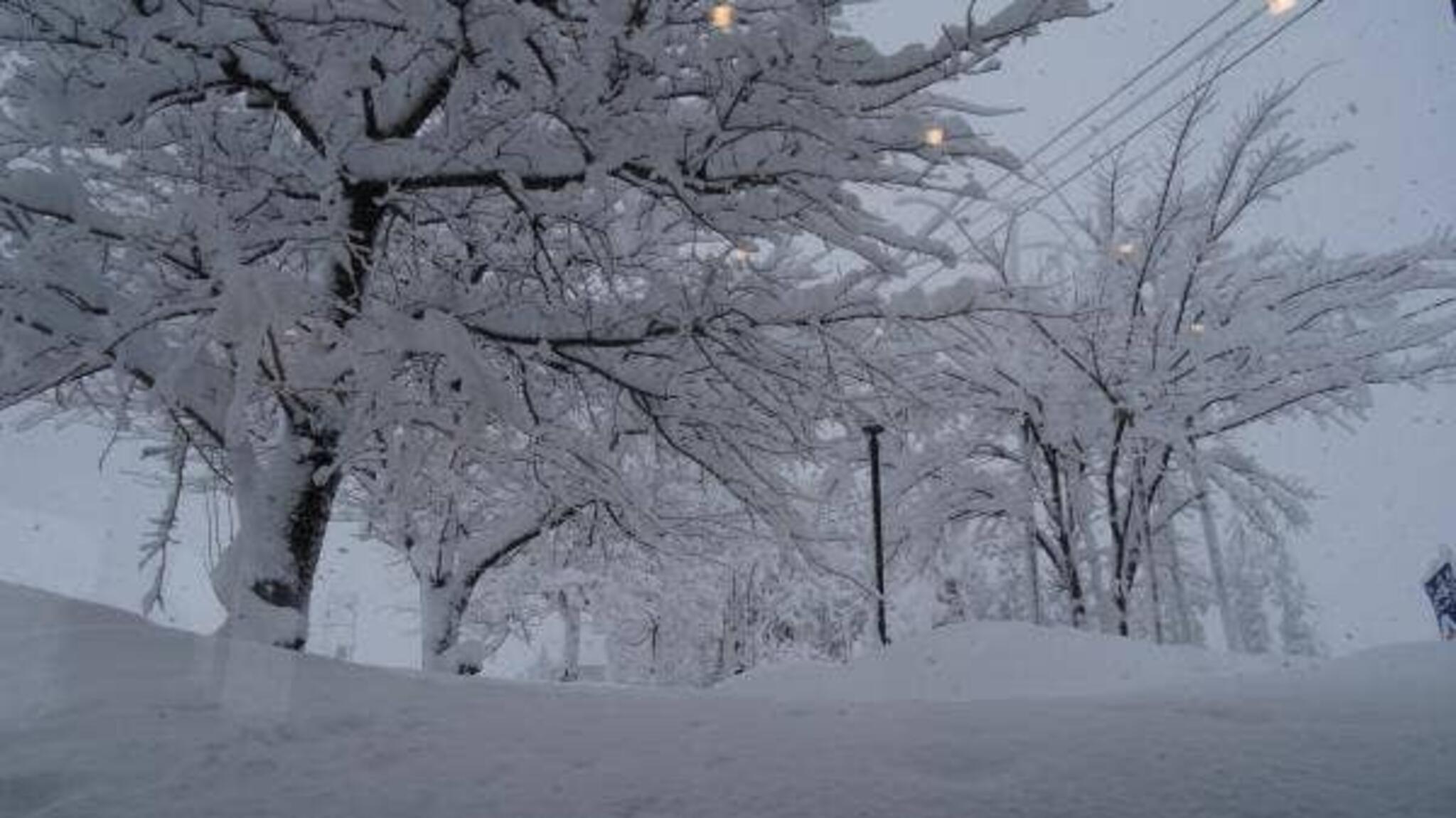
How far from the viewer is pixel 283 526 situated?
4.73 meters

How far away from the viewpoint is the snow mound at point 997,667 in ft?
17.2

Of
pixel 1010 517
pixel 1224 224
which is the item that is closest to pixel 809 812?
pixel 1224 224

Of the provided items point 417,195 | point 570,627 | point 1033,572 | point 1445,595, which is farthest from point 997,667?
point 570,627

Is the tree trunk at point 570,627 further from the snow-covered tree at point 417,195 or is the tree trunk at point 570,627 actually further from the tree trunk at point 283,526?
the snow-covered tree at point 417,195

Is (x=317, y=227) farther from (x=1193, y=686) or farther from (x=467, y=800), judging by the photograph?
(x=1193, y=686)

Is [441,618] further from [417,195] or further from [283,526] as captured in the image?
[417,195]

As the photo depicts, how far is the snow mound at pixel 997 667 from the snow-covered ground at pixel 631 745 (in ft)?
6.27

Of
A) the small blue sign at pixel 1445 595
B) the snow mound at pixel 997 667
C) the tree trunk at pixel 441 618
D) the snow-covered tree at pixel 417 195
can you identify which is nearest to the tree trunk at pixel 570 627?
the tree trunk at pixel 441 618

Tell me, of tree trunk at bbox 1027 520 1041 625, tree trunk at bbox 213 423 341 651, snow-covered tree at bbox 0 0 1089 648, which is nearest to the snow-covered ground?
snow-covered tree at bbox 0 0 1089 648

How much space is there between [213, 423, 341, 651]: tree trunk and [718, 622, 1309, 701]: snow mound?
7.84 ft

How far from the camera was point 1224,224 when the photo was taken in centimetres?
1091

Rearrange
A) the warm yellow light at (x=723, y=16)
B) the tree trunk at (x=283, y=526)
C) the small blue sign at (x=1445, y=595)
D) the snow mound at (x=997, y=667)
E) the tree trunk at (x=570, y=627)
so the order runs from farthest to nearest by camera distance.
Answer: the tree trunk at (x=570, y=627) → the small blue sign at (x=1445, y=595) → the snow mound at (x=997, y=667) → the tree trunk at (x=283, y=526) → the warm yellow light at (x=723, y=16)

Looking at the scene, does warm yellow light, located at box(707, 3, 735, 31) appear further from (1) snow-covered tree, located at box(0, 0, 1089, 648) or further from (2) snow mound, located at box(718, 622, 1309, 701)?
(2) snow mound, located at box(718, 622, 1309, 701)

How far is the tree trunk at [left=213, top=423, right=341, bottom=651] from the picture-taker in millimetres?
4484
